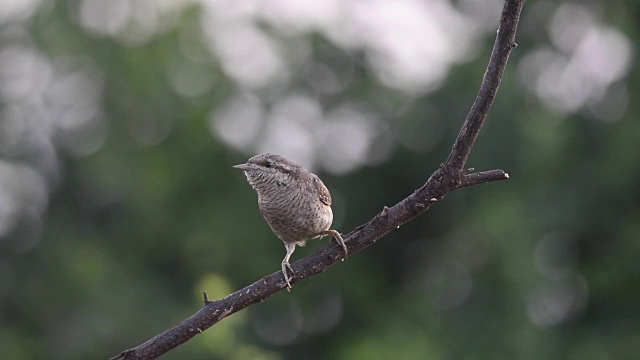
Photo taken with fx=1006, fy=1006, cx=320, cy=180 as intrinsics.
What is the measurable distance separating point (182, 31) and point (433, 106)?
15.4 feet

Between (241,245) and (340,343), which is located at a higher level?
(241,245)

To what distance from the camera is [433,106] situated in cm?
1350

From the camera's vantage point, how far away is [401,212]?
3.94 meters

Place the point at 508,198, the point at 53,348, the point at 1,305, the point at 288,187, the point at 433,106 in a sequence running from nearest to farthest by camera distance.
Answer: the point at 288,187 < the point at 508,198 < the point at 433,106 < the point at 53,348 < the point at 1,305

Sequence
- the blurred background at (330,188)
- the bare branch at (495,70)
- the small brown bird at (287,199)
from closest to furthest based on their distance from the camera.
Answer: the bare branch at (495,70)
the small brown bird at (287,199)
the blurred background at (330,188)

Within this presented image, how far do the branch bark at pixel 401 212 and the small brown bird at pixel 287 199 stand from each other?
1199 mm

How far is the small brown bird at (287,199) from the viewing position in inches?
209

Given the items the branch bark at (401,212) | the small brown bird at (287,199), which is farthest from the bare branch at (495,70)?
the small brown bird at (287,199)

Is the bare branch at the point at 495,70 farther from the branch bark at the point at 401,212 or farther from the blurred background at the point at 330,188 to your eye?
the blurred background at the point at 330,188

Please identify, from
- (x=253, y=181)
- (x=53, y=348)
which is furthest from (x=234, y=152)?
(x=253, y=181)

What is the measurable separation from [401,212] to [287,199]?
146 cm

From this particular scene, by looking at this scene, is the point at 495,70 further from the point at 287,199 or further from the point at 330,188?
the point at 330,188

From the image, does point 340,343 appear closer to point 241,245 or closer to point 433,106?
point 241,245

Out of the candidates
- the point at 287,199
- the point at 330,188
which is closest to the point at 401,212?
the point at 287,199
